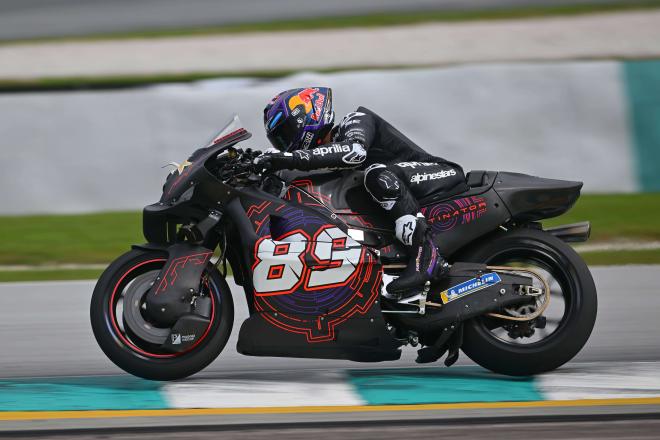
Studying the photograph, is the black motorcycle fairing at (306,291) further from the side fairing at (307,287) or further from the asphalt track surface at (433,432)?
the asphalt track surface at (433,432)

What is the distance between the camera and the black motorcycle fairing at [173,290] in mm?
5262

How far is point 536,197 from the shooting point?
18.2 ft

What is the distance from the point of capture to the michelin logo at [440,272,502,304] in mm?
5445

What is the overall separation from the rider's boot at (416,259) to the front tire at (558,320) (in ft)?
0.90

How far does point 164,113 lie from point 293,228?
204 inches

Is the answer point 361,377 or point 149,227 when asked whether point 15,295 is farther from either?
point 361,377

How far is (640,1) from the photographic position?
48.4 feet

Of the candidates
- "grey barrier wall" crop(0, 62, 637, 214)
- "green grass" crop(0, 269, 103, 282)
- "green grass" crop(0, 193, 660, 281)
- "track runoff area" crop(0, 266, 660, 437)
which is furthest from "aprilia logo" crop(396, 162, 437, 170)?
"grey barrier wall" crop(0, 62, 637, 214)

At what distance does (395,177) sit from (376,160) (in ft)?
0.89

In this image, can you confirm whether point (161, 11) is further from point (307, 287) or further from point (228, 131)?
point (307, 287)

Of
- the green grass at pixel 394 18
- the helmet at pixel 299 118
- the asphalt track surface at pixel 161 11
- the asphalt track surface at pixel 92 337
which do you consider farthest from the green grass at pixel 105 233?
the asphalt track surface at pixel 161 11

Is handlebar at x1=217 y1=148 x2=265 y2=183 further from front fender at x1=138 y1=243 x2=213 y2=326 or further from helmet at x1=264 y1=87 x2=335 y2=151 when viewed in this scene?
front fender at x1=138 y1=243 x2=213 y2=326

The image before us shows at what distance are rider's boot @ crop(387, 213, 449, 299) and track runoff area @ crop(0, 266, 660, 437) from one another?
1.46 feet

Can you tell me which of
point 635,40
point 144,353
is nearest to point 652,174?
point 635,40
